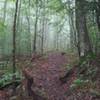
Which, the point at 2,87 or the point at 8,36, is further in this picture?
the point at 8,36

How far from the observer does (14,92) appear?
9008 millimetres

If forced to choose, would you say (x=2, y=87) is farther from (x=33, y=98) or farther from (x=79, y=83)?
(x=79, y=83)

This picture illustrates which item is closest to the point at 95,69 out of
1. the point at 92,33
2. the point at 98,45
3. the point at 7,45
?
the point at 98,45

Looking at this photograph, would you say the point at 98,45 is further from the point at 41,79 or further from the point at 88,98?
the point at 88,98

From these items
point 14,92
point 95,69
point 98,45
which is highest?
point 98,45

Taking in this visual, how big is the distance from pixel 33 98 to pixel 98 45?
826 centimetres

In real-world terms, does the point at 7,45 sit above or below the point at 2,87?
above

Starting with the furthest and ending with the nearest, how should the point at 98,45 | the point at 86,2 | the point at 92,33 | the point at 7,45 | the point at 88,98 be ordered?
the point at 7,45 < the point at 92,33 < the point at 98,45 < the point at 86,2 < the point at 88,98

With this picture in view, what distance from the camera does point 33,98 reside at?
7.51 meters

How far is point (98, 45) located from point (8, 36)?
2085 cm

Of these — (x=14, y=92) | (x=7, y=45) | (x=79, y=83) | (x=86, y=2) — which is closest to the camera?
(x=79, y=83)

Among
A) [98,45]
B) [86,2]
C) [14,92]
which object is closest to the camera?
[14,92]

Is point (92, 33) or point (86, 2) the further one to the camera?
point (92, 33)

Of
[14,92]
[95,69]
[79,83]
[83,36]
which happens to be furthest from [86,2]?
[14,92]
